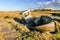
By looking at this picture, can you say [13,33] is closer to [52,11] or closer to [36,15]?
[36,15]

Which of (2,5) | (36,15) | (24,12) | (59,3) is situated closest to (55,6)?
(59,3)

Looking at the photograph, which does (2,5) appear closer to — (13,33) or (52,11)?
(13,33)

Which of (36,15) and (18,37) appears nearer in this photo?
(18,37)

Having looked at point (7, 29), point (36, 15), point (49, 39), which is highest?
point (36, 15)

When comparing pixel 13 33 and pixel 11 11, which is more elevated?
pixel 11 11

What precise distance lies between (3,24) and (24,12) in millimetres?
455

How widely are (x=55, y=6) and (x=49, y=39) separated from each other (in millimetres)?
675

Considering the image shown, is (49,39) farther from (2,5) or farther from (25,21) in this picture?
(2,5)

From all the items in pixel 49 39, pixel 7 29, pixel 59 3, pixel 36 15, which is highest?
pixel 59 3

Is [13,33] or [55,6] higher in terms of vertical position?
[55,6]

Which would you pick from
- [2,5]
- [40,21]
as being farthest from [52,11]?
[2,5]

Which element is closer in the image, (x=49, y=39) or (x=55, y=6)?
(x=49, y=39)

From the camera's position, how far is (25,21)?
2.46 m

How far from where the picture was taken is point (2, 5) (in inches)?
95.5
